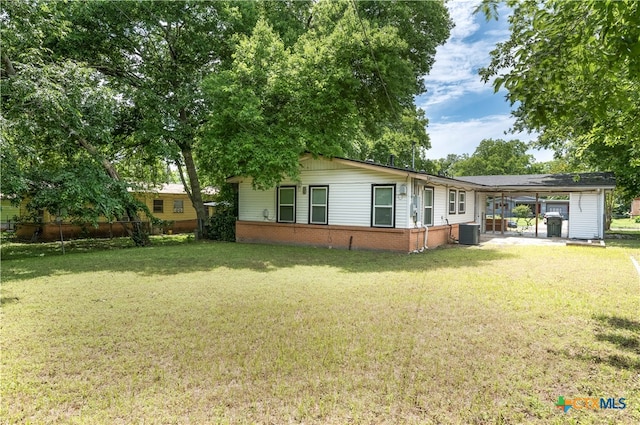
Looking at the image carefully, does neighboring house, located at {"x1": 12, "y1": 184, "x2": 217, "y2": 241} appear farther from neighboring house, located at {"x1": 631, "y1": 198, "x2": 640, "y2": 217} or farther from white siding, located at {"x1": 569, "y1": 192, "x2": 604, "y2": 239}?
neighboring house, located at {"x1": 631, "y1": 198, "x2": 640, "y2": 217}

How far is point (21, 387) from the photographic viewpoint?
3.13 metres

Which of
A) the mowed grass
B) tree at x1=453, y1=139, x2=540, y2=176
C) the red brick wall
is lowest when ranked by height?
the mowed grass

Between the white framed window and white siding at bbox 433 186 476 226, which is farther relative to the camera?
the white framed window

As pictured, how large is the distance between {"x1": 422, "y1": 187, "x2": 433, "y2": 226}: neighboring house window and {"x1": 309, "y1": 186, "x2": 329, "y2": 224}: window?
141 inches

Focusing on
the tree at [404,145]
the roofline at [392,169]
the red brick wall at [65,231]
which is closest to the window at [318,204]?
the roofline at [392,169]

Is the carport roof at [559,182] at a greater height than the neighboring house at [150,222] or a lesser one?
greater

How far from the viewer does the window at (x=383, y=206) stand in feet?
39.7

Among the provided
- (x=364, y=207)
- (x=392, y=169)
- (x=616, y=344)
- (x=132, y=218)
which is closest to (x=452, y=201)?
(x=364, y=207)

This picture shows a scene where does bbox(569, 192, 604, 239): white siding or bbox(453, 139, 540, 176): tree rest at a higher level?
bbox(453, 139, 540, 176): tree

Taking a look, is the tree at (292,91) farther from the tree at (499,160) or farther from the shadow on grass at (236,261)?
the tree at (499,160)

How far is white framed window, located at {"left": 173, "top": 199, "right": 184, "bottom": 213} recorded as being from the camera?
23461 millimetres

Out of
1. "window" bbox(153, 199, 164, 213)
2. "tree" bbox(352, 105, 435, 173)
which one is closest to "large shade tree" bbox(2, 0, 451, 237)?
"window" bbox(153, 199, 164, 213)

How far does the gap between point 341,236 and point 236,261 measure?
431 cm

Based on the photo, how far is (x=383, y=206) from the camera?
40.3 ft
